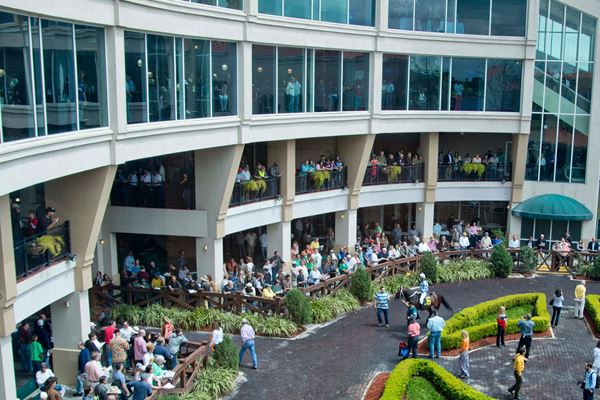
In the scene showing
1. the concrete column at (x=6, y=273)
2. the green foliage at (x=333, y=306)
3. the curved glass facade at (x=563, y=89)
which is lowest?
the green foliage at (x=333, y=306)

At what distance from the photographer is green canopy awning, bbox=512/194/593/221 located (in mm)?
34094

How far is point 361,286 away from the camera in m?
27.7

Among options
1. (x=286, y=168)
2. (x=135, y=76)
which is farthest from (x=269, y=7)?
(x=135, y=76)

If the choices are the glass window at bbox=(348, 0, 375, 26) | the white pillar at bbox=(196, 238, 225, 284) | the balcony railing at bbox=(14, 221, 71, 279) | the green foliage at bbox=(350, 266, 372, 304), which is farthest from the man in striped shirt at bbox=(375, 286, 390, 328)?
the glass window at bbox=(348, 0, 375, 26)

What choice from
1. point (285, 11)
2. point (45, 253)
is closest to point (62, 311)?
point (45, 253)

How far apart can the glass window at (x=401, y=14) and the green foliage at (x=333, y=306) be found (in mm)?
12326

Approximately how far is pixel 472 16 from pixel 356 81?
273 inches

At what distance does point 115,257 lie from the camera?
88.4 feet

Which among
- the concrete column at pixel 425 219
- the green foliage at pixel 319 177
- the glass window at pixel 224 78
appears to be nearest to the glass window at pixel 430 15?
the green foliage at pixel 319 177

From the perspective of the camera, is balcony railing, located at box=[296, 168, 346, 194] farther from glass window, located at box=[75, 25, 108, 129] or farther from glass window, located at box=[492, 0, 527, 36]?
glass window, located at box=[75, 25, 108, 129]

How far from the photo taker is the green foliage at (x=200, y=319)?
24.1 meters

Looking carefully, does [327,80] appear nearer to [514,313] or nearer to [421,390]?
[514,313]

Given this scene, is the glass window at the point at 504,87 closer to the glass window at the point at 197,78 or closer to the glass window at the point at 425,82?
the glass window at the point at 425,82

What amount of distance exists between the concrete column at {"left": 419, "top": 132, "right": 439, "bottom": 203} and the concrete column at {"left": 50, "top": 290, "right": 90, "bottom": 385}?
18.8 m
